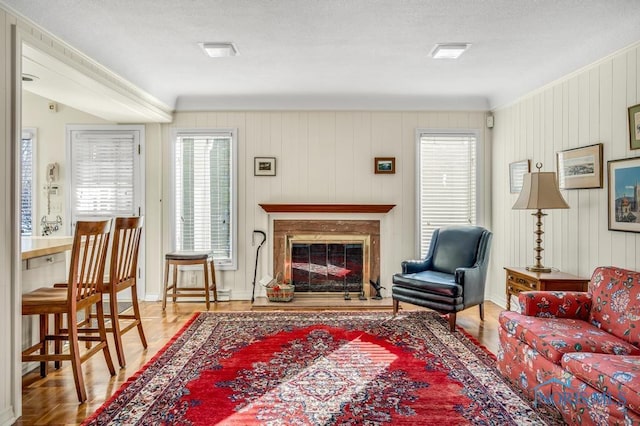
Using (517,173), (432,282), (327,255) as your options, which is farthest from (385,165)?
(432,282)

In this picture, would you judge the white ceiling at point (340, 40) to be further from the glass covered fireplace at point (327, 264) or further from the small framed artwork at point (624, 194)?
the glass covered fireplace at point (327, 264)

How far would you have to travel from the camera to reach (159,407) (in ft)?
8.20

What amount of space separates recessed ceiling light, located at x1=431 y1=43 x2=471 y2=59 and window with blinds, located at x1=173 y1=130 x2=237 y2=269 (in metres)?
2.76

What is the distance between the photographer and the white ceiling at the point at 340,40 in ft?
9.16

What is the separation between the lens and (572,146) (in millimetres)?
3795

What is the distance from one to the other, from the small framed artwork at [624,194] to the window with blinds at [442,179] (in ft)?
6.95

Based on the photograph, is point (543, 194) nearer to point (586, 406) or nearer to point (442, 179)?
point (442, 179)

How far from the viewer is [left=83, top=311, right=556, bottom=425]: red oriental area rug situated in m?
2.41

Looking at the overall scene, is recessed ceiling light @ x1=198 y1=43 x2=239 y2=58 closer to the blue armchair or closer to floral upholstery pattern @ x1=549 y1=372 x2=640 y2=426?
the blue armchair

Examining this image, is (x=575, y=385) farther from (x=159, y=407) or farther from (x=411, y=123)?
(x=411, y=123)

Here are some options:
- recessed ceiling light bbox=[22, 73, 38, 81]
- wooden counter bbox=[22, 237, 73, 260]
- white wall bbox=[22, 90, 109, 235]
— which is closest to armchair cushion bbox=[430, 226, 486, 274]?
wooden counter bbox=[22, 237, 73, 260]

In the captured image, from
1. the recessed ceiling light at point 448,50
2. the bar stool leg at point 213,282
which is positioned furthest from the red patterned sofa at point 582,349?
the bar stool leg at point 213,282

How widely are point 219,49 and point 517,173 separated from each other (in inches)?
134

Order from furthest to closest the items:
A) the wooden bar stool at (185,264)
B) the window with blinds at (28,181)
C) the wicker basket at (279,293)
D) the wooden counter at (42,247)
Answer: the window with blinds at (28,181), the wicker basket at (279,293), the wooden bar stool at (185,264), the wooden counter at (42,247)
